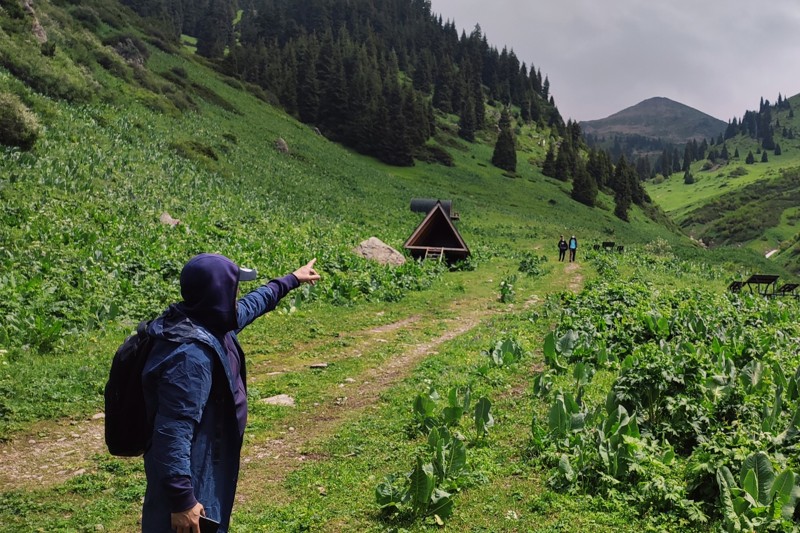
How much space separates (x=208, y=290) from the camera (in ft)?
11.6

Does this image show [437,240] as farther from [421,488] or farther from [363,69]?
[363,69]

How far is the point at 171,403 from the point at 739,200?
202149mm

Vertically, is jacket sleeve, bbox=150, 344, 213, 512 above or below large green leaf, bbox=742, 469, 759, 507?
above

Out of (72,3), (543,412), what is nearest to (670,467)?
(543,412)

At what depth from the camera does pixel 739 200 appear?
17212 cm

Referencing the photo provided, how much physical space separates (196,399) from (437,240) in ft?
92.2

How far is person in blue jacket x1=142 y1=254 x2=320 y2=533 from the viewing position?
3309mm

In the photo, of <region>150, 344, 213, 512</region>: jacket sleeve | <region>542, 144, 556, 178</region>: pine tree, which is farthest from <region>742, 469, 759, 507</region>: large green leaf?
<region>542, 144, 556, 178</region>: pine tree

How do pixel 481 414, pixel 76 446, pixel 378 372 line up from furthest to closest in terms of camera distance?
pixel 378 372
pixel 76 446
pixel 481 414

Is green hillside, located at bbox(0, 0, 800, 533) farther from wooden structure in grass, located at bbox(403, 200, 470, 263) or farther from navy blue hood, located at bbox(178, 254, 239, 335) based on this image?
navy blue hood, located at bbox(178, 254, 239, 335)

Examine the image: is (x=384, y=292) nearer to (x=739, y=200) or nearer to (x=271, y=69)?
(x=271, y=69)

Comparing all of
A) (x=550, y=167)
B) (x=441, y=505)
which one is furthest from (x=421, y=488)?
(x=550, y=167)

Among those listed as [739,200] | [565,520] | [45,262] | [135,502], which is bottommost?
[135,502]

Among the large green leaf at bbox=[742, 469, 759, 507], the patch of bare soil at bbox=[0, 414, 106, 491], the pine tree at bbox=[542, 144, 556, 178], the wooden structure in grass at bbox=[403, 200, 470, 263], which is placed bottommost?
the patch of bare soil at bbox=[0, 414, 106, 491]
